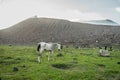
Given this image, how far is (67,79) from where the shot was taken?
68.9ft

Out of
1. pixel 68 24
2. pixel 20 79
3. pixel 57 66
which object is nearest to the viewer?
pixel 20 79

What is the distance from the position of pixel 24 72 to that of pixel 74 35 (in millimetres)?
85564

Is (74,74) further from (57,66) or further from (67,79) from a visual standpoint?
(57,66)

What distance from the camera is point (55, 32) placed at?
4454 inches

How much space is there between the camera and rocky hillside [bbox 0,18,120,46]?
99.6 m

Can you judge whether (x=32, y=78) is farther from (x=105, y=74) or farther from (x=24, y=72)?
(x=105, y=74)

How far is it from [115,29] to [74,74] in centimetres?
9429

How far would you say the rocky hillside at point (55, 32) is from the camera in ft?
327

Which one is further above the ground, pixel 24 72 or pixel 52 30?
pixel 52 30

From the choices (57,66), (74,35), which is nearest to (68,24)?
(74,35)

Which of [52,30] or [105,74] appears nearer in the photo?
[105,74]

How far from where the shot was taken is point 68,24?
125625 millimetres

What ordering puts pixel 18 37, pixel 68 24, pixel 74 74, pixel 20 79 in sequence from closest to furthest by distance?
pixel 20 79 < pixel 74 74 < pixel 18 37 < pixel 68 24

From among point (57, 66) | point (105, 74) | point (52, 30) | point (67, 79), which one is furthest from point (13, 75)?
point (52, 30)
